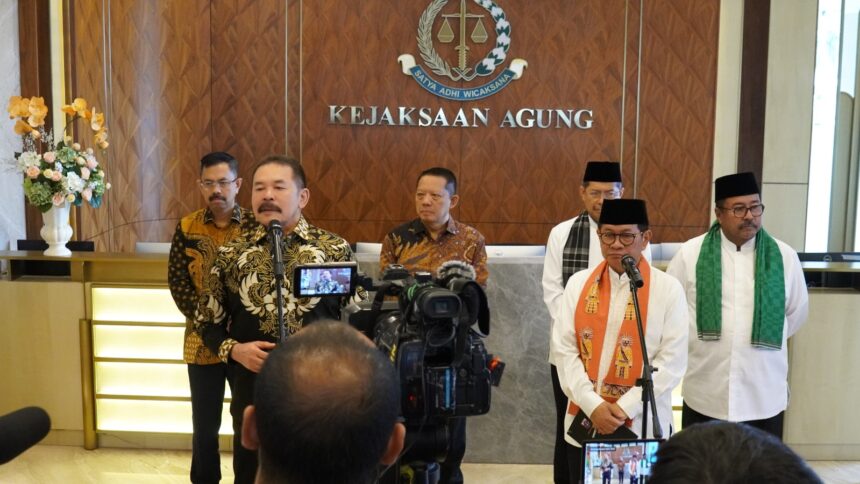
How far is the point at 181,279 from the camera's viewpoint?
9.81 feet

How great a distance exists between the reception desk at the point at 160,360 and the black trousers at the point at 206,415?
86 centimetres

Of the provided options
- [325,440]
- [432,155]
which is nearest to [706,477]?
[325,440]

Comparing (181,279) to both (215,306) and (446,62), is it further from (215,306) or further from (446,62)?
(446,62)

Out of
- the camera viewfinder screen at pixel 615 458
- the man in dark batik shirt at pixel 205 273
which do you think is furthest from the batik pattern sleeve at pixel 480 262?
the camera viewfinder screen at pixel 615 458

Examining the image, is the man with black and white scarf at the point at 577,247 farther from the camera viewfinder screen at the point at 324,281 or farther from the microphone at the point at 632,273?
the camera viewfinder screen at the point at 324,281

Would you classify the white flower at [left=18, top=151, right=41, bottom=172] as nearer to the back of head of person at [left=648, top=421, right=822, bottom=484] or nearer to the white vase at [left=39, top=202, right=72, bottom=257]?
the white vase at [left=39, top=202, right=72, bottom=257]

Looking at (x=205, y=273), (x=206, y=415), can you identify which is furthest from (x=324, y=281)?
(x=206, y=415)

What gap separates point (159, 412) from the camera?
159 inches

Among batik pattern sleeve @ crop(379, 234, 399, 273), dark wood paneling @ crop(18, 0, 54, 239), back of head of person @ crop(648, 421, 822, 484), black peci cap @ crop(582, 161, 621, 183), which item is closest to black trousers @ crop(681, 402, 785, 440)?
black peci cap @ crop(582, 161, 621, 183)

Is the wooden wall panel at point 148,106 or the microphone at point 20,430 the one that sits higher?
the wooden wall panel at point 148,106

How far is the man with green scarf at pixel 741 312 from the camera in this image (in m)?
2.86

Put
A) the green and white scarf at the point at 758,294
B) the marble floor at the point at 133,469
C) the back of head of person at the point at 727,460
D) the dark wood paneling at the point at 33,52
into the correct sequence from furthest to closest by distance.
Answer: the dark wood paneling at the point at 33,52, the marble floor at the point at 133,469, the green and white scarf at the point at 758,294, the back of head of person at the point at 727,460

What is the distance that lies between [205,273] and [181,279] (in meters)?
0.11

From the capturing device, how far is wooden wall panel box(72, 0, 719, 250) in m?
6.82
